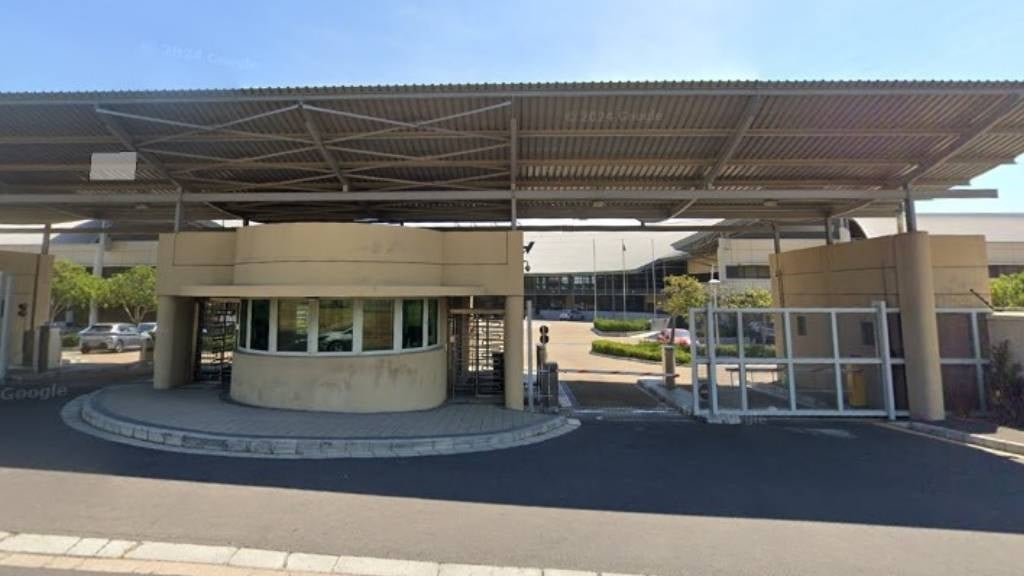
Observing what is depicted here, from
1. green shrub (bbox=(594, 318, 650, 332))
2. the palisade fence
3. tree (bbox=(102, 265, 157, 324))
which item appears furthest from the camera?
green shrub (bbox=(594, 318, 650, 332))

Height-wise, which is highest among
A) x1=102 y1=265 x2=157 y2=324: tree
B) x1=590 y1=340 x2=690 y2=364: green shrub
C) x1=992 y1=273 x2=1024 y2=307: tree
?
x1=102 y1=265 x2=157 y2=324: tree

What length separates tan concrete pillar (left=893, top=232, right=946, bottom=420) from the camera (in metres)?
10.2

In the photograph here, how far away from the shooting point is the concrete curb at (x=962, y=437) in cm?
798

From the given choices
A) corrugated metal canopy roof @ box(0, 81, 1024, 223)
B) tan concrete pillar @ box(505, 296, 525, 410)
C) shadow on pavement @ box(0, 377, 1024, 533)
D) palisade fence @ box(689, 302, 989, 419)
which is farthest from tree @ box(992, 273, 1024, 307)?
tan concrete pillar @ box(505, 296, 525, 410)

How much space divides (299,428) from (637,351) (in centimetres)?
1775

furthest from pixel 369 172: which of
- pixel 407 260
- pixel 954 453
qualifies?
pixel 954 453

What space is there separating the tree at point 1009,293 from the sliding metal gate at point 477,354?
18.7 metres

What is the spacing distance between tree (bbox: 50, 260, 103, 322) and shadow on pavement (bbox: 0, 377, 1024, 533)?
26.6 m

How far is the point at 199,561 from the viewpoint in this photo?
161 inches

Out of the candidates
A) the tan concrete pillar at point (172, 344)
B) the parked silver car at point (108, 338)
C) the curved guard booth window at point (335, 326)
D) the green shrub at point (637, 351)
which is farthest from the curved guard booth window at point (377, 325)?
the parked silver car at point (108, 338)

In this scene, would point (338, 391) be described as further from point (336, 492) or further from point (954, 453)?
point (954, 453)

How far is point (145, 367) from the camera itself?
17.2 meters

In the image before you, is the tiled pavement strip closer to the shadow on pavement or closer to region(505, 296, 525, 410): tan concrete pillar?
the shadow on pavement

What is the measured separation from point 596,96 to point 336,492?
24.7 feet
